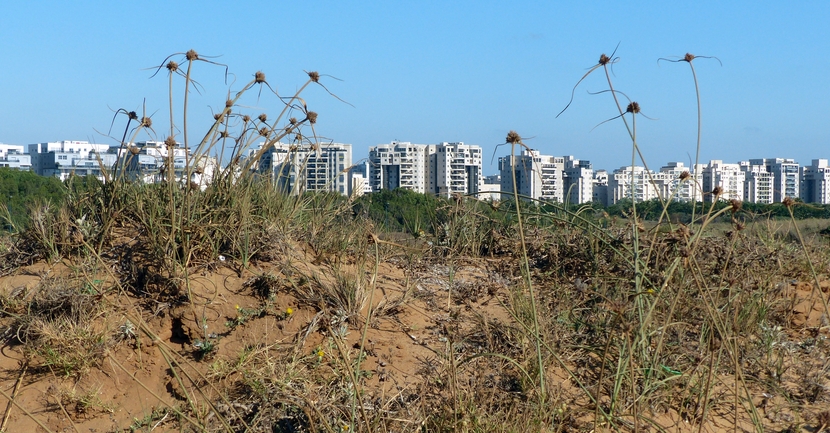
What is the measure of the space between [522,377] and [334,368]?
3.31 ft

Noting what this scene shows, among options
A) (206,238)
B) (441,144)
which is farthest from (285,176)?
(441,144)

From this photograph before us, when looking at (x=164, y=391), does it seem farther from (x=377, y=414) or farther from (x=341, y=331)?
(x=377, y=414)

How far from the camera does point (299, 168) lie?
5.97 meters

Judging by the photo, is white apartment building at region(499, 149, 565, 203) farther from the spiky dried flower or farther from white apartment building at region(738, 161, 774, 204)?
white apartment building at region(738, 161, 774, 204)

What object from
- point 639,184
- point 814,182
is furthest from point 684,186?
point 814,182

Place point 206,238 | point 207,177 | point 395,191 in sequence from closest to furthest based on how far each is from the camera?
point 206,238 < point 207,177 < point 395,191

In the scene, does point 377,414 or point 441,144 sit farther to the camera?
point 441,144

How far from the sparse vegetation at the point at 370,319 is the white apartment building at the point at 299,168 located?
190 millimetres

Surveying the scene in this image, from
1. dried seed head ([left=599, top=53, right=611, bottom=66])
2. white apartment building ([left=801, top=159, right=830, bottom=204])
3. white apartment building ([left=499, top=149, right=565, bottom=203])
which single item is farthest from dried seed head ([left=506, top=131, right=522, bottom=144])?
white apartment building ([left=801, top=159, right=830, bottom=204])

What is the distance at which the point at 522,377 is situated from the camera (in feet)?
12.3

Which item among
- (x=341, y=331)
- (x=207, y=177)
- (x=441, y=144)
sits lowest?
(x=341, y=331)

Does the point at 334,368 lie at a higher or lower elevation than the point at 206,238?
lower

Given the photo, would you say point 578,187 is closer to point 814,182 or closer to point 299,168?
point 299,168

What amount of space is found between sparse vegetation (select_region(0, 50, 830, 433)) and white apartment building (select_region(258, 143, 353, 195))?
19cm
